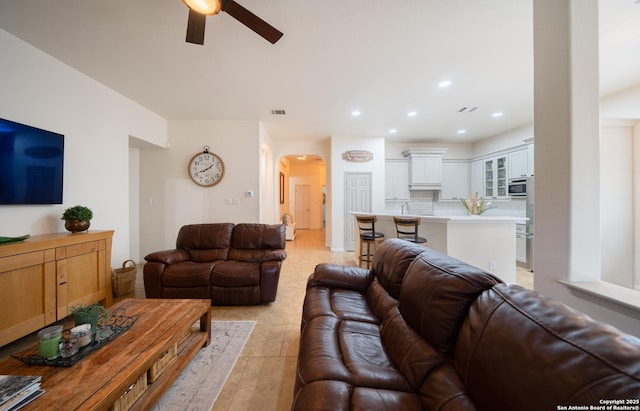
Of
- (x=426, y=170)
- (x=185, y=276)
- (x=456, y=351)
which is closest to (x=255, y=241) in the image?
(x=185, y=276)

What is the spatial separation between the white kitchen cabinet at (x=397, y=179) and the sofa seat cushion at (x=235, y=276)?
4.36m

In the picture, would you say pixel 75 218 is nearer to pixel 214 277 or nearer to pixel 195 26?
pixel 214 277

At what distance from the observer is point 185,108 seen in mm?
3924

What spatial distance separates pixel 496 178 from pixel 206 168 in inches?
254

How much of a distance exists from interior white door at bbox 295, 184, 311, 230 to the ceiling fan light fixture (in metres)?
8.00

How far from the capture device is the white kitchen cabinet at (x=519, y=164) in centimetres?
459

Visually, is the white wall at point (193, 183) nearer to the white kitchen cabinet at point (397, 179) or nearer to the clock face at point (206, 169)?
the clock face at point (206, 169)

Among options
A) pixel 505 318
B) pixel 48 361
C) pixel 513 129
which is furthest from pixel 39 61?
pixel 513 129

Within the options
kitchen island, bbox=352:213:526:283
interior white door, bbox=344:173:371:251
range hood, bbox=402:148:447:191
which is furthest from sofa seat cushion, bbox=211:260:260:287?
range hood, bbox=402:148:447:191

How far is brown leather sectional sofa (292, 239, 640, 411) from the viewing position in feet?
1.92

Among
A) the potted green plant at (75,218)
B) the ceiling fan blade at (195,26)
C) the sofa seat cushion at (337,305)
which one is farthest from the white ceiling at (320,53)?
the sofa seat cushion at (337,305)

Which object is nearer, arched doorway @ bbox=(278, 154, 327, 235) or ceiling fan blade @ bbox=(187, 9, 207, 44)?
ceiling fan blade @ bbox=(187, 9, 207, 44)

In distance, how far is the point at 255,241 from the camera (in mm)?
3252

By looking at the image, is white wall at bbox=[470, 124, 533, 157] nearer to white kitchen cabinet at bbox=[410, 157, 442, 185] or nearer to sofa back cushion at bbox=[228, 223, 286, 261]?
white kitchen cabinet at bbox=[410, 157, 442, 185]
